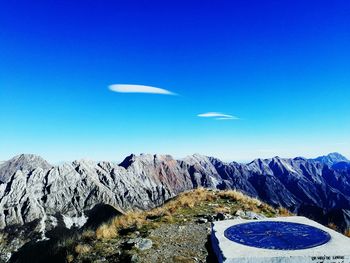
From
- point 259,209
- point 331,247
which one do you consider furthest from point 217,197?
point 331,247

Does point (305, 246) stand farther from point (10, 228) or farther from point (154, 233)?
point (10, 228)

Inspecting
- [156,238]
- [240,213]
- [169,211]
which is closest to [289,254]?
[156,238]

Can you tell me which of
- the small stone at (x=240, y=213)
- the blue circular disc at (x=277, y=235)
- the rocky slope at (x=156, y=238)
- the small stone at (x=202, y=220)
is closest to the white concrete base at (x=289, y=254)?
the blue circular disc at (x=277, y=235)

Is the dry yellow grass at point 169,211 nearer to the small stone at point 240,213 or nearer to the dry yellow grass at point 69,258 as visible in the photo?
the small stone at point 240,213

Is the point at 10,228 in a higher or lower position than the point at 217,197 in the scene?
lower

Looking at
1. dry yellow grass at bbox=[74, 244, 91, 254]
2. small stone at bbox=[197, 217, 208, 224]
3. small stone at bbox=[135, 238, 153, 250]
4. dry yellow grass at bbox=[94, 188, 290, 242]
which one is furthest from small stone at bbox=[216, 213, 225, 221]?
dry yellow grass at bbox=[74, 244, 91, 254]

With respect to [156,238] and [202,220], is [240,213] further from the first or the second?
[156,238]

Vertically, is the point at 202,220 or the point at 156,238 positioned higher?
the point at 202,220

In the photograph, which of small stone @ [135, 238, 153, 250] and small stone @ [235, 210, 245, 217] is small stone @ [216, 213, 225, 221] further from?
small stone @ [135, 238, 153, 250]
